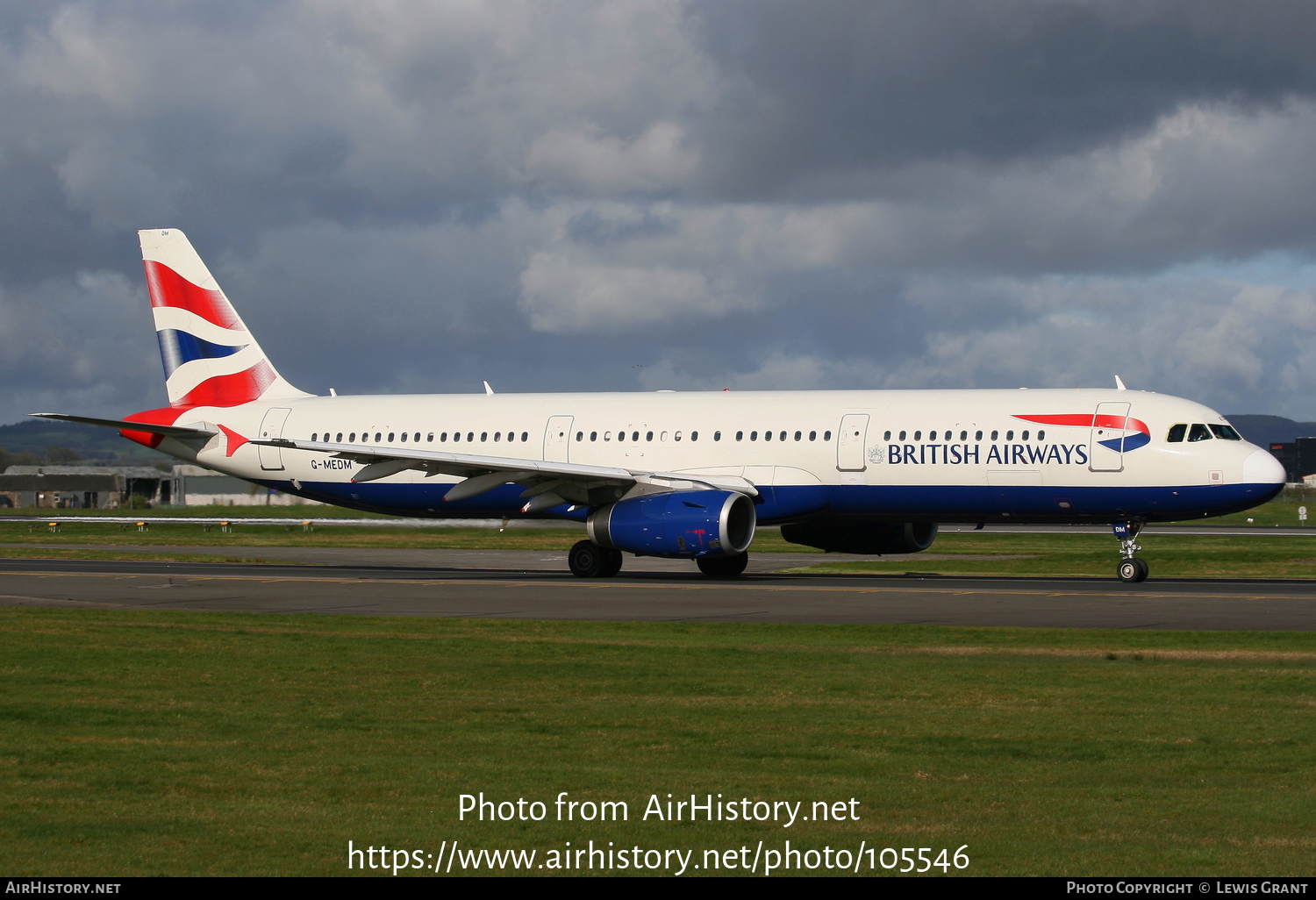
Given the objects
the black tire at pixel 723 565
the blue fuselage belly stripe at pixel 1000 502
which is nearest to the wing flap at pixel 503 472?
the blue fuselage belly stripe at pixel 1000 502

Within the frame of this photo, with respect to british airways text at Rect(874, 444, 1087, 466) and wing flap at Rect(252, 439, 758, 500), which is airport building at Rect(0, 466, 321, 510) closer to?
wing flap at Rect(252, 439, 758, 500)

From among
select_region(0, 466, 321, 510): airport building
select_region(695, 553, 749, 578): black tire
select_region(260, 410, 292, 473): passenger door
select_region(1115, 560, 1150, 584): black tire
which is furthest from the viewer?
select_region(0, 466, 321, 510): airport building

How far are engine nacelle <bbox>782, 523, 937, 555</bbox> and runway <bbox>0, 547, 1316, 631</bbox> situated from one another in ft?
4.49

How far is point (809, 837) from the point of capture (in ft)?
26.6

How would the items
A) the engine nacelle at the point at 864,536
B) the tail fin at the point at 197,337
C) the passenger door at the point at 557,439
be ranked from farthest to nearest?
the tail fin at the point at 197,337 → the passenger door at the point at 557,439 → the engine nacelle at the point at 864,536

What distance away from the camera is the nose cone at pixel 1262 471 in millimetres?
28984

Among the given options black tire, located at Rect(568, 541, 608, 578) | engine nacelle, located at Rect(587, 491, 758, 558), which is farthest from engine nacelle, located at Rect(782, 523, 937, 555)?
black tire, located at Rect(568, 541, 608, 578)

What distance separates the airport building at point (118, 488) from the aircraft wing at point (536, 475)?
51.4 m

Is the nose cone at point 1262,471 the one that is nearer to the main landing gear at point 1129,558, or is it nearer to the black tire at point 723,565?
the main landing gear at point 1129,558

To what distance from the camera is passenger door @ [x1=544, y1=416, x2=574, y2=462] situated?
35.7 m

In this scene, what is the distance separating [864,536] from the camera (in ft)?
114

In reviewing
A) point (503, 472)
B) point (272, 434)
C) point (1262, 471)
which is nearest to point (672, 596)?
point (503, 472)

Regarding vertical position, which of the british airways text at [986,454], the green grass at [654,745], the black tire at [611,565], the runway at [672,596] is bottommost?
the green grass at [654,745]

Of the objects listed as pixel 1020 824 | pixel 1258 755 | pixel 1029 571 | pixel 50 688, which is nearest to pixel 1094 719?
pixel 1258 755
